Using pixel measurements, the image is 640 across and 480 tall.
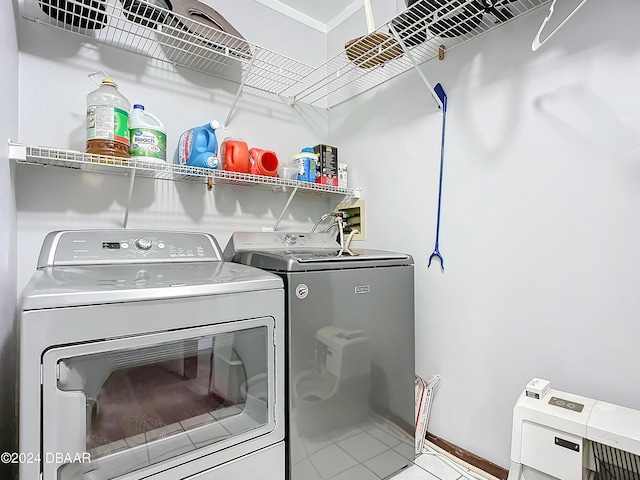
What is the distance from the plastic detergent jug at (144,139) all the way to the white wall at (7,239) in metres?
0.38

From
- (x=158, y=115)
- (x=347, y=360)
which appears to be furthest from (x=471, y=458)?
(x=158, y=115)

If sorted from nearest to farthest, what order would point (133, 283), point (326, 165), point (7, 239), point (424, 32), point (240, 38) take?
point (133, 283), point (7, 239), point (424, 32), point (240, 38), point (326, 165)

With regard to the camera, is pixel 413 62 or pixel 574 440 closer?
pixel 574 440

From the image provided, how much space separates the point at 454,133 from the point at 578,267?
786mm

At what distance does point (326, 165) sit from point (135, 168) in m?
1.05

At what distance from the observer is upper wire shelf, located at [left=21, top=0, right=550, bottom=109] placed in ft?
4.48

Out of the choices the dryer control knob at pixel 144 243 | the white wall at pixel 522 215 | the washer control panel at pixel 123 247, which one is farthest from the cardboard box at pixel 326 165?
the dryer control knob at pixel 144 243

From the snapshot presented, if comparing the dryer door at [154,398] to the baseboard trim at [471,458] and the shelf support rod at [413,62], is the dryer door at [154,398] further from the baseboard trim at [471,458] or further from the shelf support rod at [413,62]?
the shelf support rod at [413,62]

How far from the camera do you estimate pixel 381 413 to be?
1.50 meters

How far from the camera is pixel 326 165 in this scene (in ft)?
6.82

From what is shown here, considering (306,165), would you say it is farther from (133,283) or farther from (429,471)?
(429,471)

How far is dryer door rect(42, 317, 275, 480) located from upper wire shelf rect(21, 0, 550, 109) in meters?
1.21

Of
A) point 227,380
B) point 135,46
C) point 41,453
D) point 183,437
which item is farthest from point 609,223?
point 135,46

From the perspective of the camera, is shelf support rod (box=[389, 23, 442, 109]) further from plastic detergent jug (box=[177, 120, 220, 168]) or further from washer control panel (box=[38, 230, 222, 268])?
washer control panel (box=[38, 230, 222, 268])
